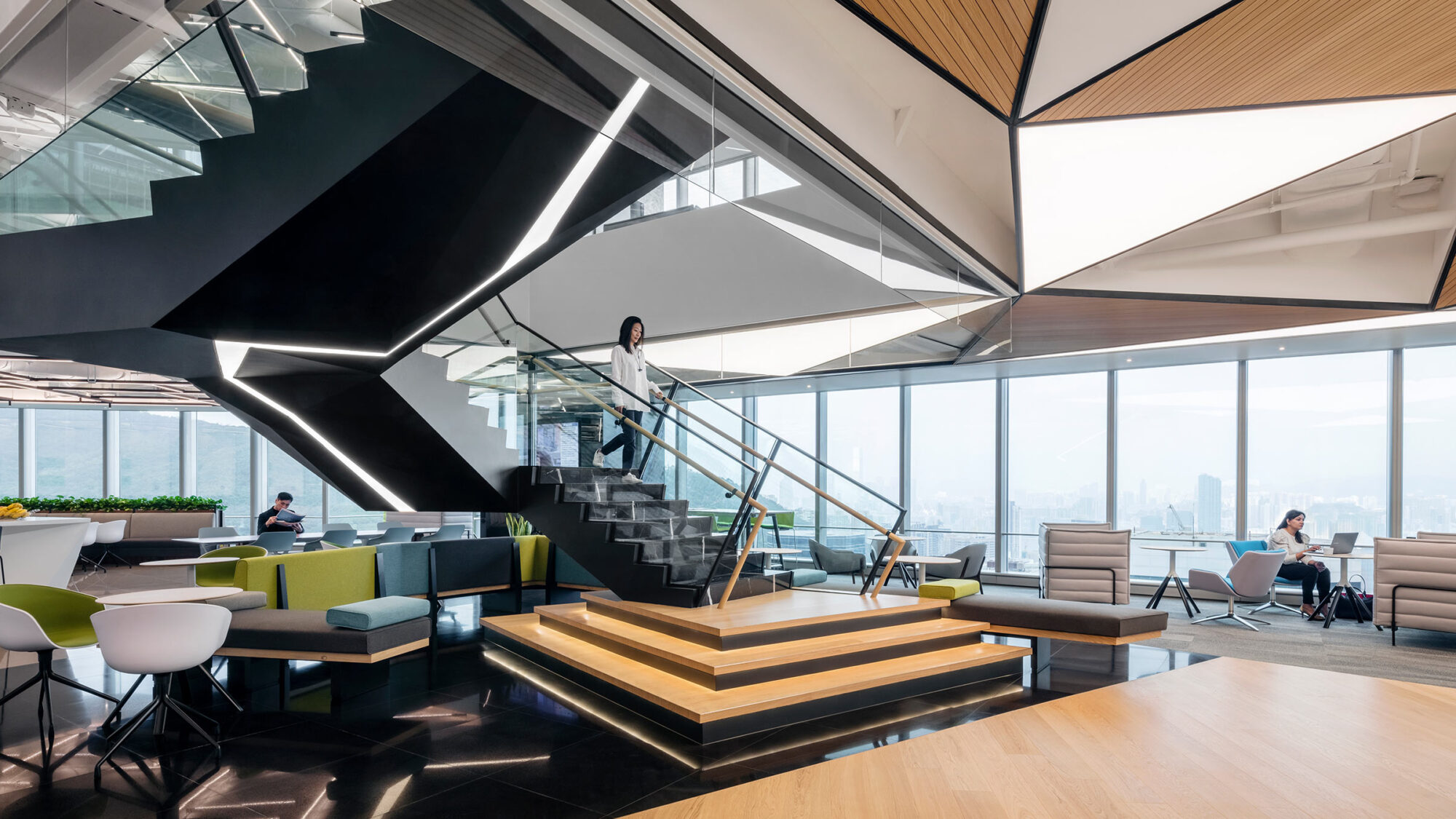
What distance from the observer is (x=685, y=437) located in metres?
7.47

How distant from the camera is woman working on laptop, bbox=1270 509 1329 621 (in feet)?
30.0

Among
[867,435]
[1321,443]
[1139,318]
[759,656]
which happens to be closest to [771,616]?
[759,656]

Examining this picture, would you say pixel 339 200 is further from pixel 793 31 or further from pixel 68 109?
pixel 793 31

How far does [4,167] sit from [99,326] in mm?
967

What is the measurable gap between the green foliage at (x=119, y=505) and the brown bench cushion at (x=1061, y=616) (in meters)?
13.9

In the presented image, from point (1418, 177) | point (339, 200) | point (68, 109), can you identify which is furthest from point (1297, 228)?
point (68, 109)

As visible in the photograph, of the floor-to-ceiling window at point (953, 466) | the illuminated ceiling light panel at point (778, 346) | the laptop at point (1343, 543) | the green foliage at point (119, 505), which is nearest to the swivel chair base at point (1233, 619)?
the laptop at point (1343, 543)

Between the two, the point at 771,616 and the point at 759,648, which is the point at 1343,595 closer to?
the point at 771,616

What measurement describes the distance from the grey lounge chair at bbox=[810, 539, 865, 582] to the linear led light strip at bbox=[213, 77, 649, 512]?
5384mm

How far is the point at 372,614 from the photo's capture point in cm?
555

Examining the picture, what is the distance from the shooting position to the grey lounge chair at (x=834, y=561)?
9547 millimetres

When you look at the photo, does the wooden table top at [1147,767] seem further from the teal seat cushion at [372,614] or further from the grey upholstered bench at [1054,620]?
the teal seat cushion at [372,614]

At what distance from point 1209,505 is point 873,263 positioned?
8105 mm

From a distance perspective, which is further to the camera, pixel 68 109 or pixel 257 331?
pixel 257 331
